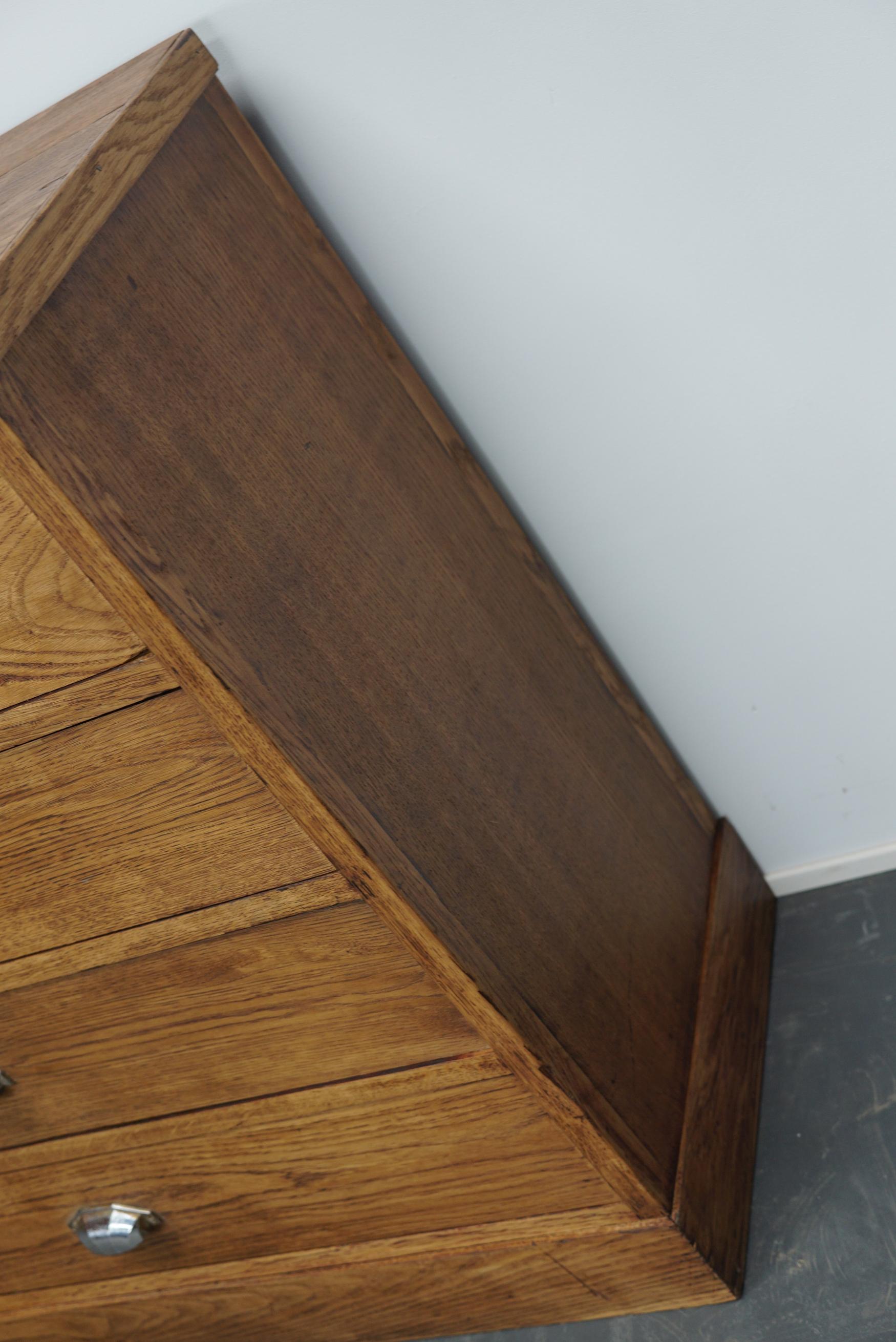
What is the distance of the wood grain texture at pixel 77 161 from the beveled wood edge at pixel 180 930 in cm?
40

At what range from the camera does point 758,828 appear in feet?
4.15

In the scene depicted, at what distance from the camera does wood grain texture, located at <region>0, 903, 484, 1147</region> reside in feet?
2.54

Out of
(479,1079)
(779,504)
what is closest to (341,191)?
(779,504)

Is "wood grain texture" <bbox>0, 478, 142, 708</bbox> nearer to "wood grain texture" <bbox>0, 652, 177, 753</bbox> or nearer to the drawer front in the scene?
"wood grain texture" <bbox>0, 652, 177, 753</bbox>

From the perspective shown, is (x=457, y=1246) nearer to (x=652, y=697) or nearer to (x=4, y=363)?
(x=652, y=697)

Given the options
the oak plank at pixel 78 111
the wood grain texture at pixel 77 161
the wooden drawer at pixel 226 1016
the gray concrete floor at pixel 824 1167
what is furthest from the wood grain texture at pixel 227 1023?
the oak plank at pixel 78 111

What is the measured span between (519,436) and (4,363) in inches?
23.4

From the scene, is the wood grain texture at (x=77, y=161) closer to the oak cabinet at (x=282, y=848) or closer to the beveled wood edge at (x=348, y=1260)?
the oak cabinet at (x=282, y=848)

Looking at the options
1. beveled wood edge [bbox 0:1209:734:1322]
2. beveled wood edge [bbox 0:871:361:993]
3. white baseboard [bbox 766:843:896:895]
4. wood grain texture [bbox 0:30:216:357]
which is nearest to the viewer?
wood grain texture [bbox 0:30:216:357]

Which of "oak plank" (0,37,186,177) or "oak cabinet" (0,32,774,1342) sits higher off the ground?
"oak plank" (0,37,186,177)

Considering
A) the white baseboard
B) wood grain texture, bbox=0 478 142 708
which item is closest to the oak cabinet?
wood grain texture, bbox=0 478 142 708

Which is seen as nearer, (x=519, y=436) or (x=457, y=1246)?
(x=457, y=1246)

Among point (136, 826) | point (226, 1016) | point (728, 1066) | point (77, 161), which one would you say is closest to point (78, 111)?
point (77, 161)

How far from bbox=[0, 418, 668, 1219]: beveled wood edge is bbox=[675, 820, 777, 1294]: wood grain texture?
7 cm
